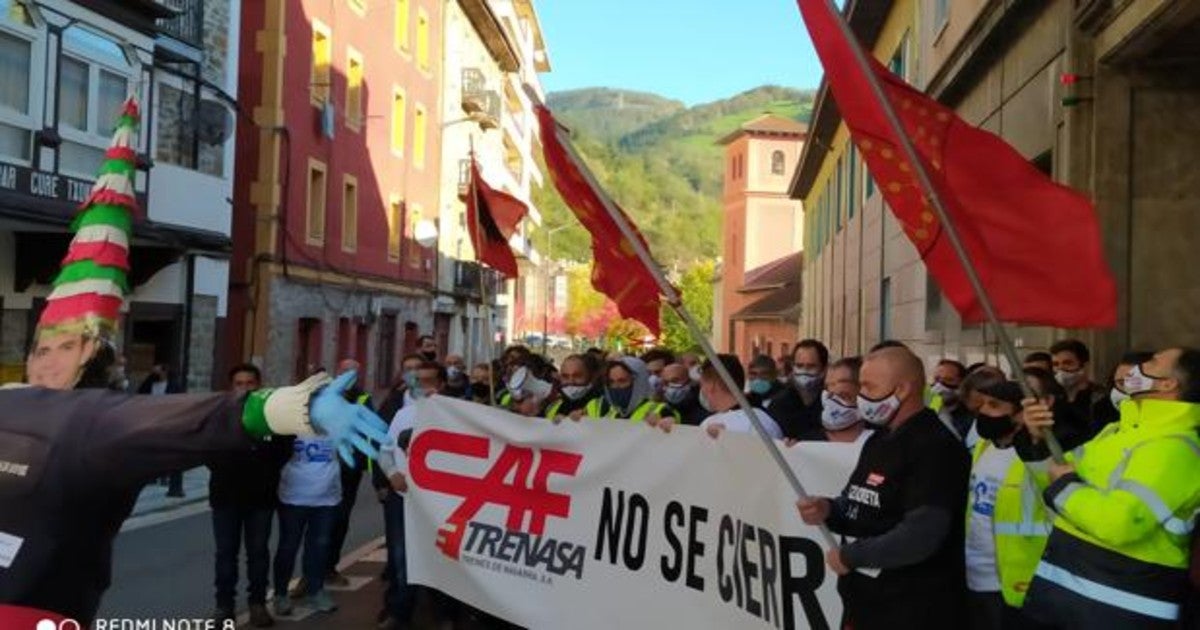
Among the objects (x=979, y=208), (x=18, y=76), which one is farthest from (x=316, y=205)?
(x=979, y=208)

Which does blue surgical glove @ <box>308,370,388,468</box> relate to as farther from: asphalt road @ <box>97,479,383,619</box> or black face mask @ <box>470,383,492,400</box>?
black face mask @ <box>470,383,492,400</box>

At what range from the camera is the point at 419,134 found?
3547 cm

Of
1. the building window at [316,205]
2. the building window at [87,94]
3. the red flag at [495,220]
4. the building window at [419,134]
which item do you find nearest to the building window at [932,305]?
the red flag at [495,220]

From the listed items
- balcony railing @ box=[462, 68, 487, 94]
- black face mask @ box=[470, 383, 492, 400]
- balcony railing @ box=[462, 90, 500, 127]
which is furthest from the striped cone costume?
balcony railing @ box=[462, 68, 487, 94]

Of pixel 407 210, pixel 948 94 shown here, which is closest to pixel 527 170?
pixel 407 210

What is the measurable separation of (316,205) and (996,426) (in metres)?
24.2

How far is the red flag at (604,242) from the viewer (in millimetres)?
5980

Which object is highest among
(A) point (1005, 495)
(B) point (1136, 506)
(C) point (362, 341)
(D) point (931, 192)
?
(D) point (931, 192)

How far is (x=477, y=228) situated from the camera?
9.76 metres

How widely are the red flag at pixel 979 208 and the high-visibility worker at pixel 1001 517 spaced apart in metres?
0.79

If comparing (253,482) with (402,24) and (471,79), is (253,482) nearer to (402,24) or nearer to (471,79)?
(402,24)

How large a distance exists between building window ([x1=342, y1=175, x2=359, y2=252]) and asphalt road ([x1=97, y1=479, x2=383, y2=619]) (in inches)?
645

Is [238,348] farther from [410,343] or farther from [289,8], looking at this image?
[410,343]

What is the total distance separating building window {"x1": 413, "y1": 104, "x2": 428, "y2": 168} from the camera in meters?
35.0
